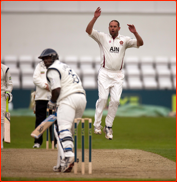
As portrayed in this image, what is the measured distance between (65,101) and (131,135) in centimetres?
716

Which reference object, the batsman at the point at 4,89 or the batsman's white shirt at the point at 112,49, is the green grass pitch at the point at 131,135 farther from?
the batsman's white shirt at the point at 112,49

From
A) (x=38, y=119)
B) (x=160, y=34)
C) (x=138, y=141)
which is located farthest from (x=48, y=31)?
(x=38, y=119)

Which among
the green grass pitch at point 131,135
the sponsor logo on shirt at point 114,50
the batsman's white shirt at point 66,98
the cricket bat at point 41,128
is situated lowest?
the green grass pitch at point 131,135

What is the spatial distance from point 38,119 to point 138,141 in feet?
13.2

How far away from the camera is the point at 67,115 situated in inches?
225

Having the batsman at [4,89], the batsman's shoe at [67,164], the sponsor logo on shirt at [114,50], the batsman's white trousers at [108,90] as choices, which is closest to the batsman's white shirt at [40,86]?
the batsman at [4,89]

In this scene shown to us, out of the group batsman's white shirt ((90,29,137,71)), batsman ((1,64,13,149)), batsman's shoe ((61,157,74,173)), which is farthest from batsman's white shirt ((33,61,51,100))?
batsman's shoe ((61,157,74,173))

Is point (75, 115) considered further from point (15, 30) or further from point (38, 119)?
point (15, 30)

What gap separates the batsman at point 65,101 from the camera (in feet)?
18.6

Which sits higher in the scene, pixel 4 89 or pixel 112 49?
pixel 112 49

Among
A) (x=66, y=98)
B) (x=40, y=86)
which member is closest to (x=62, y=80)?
(x=66, y=98)

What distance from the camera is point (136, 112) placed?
16.6 metres

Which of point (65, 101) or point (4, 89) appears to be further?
point (4, 89)

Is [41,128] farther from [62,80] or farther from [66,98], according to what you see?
[62,80]
